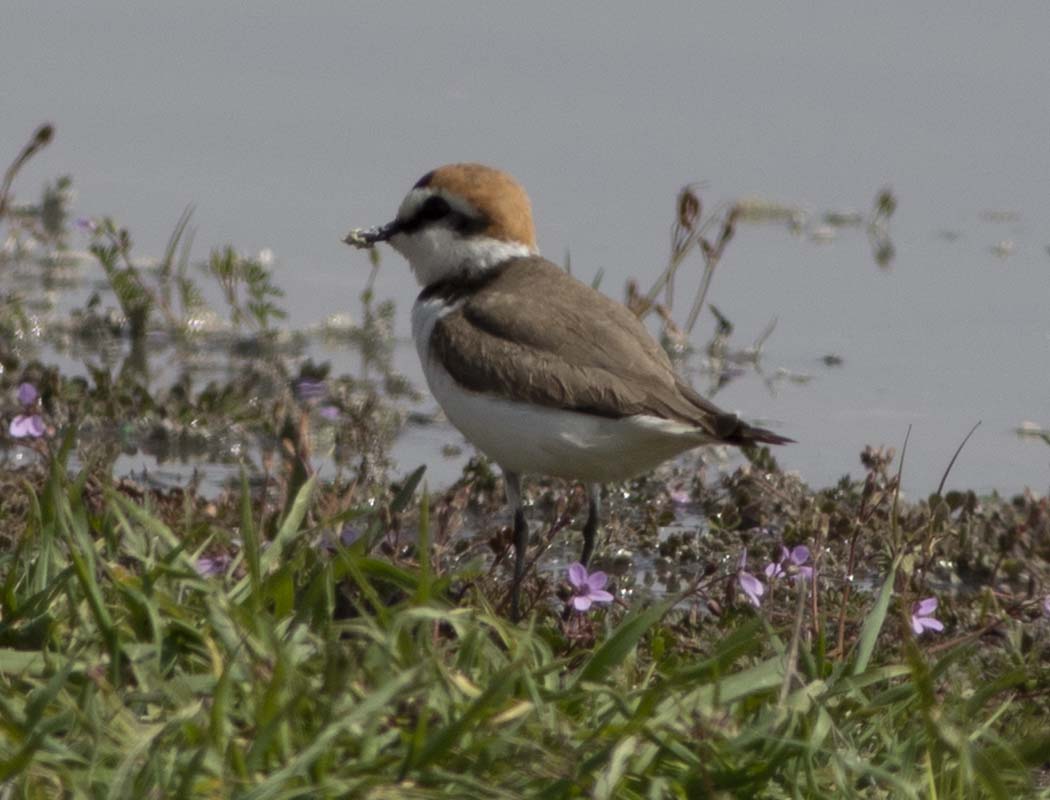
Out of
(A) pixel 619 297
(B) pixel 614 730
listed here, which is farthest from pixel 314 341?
(B) pixel 614 730

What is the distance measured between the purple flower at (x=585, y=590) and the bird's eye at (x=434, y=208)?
6.58 feet

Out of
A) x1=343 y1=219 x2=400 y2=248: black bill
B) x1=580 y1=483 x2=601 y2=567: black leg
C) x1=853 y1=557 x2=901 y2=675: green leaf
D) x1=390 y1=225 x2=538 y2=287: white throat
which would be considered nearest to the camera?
x1=853 y1=557 x2=901 y2=675: green leaf

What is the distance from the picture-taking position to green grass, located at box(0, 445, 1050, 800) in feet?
12.2

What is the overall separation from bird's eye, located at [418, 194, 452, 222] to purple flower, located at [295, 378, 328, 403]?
1329 millimetres

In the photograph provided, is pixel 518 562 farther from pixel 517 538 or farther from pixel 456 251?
pixel 456 251

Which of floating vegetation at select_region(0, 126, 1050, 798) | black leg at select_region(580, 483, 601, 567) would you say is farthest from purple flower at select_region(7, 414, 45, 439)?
black leg at select_region(580, 483, 601, 567)

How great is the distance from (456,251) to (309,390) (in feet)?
4.68

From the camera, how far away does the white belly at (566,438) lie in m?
6.04

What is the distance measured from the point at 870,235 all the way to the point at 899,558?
5.86 metres

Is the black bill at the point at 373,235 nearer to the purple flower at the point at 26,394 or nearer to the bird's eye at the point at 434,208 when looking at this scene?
the bird's eye at the point at 434,208

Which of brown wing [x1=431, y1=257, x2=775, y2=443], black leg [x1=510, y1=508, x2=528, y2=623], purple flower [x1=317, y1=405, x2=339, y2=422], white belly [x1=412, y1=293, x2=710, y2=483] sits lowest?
black leg [x1=510, y1=508, x2=528, y2=623]

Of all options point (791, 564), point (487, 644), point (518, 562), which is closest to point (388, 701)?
point (487, 644)

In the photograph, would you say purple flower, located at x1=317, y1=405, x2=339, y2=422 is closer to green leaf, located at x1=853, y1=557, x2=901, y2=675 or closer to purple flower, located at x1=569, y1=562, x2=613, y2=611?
purple flower, located at x1=569, y1=562, x2=613, y2=611

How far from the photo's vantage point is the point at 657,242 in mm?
10008
